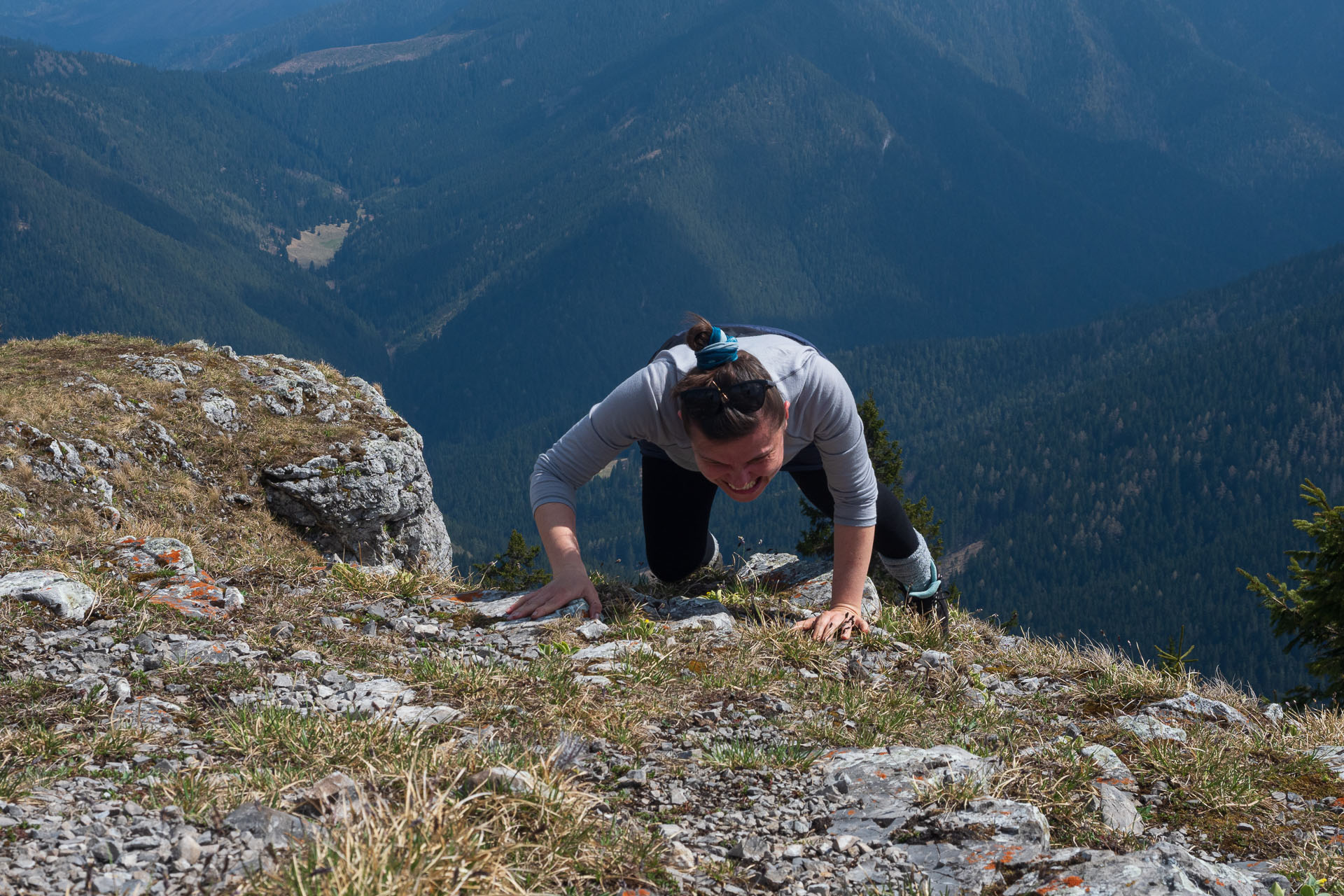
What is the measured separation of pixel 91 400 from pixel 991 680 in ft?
52.4

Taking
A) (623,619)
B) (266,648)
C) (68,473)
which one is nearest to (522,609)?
(623,619)

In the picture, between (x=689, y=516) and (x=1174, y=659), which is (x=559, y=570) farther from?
(x=1174, y=659)

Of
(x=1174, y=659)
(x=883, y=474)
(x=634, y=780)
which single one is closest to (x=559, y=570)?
(x=634, y=780)

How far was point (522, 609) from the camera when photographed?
667cm

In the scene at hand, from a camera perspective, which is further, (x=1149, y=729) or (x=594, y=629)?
(x=594, y=629)

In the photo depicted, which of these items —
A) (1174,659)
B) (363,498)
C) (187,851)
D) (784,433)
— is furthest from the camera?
(363,498)

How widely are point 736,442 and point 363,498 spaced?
13669 millimetres

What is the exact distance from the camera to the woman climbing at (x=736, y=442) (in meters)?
5.45

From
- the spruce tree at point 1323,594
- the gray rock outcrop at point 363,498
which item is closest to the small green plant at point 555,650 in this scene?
the gray rock outcrop at point 363,498

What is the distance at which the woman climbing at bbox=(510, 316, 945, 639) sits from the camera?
5449 millimetres

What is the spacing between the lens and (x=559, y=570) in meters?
6.67

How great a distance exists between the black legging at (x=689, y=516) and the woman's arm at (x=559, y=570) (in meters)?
1.27

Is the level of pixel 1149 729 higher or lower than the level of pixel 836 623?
lower

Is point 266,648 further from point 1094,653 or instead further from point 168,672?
point 1094,653
